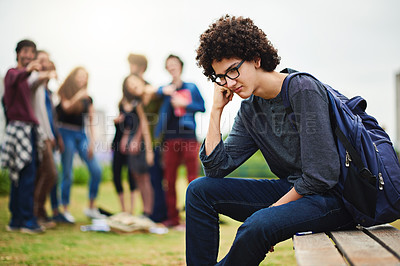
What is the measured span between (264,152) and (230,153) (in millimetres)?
201

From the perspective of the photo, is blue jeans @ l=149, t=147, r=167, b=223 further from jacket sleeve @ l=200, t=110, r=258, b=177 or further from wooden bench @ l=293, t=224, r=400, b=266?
wooden bench @ l=293, t=224, r=400, b=266

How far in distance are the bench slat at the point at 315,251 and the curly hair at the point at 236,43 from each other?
857 mm

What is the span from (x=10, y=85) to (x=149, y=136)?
5.57ft

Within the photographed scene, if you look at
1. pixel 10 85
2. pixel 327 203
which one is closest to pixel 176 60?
pixel 10 85

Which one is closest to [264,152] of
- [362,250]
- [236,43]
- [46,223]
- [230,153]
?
[230,153]

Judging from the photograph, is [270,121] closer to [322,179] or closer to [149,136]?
[322,179]

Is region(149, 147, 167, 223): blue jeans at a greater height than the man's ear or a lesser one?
lesser

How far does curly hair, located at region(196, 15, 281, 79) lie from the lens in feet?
6.51

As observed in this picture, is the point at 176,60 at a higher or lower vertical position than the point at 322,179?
higher

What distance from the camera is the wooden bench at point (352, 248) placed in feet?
4.19

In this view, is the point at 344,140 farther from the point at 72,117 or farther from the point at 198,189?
the point at 72,117

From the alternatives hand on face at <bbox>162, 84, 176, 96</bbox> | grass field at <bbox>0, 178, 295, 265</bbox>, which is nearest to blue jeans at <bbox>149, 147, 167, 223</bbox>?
grass field at <bbox>0, 178, 295, 265</bbox>

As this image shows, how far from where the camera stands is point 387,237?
163cm

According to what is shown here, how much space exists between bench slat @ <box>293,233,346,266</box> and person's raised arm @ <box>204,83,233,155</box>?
0.69 meters
